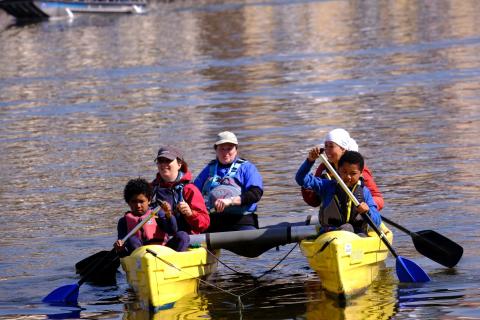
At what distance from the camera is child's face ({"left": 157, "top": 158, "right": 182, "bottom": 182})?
481 inches

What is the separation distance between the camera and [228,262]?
46.3 ft

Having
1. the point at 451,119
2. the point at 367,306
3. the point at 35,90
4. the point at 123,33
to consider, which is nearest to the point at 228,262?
the point at 367,306

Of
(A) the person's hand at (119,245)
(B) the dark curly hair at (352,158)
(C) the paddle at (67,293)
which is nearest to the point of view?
(A) the person's hand at (119,245)

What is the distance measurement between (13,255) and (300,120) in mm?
11333

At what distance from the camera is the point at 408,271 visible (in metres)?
12.2

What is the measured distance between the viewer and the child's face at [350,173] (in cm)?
1208

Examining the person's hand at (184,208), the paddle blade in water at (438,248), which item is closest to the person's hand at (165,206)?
the person's hand at (184,208)

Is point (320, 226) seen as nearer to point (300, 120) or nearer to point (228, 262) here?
point (228, 262)

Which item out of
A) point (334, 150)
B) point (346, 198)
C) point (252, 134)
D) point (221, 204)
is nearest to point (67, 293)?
point (221, 204)

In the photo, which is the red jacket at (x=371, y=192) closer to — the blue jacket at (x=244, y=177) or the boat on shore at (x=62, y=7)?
the blue jacket at (x=244, y=177)

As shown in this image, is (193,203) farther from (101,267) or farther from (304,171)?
(101,267)

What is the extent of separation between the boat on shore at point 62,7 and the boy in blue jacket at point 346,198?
66.5 metres

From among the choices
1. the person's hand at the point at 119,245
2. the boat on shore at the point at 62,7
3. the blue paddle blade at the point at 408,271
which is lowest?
the blue paddle blade at the point at 408,271

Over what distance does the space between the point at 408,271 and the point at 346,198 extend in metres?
0.96
